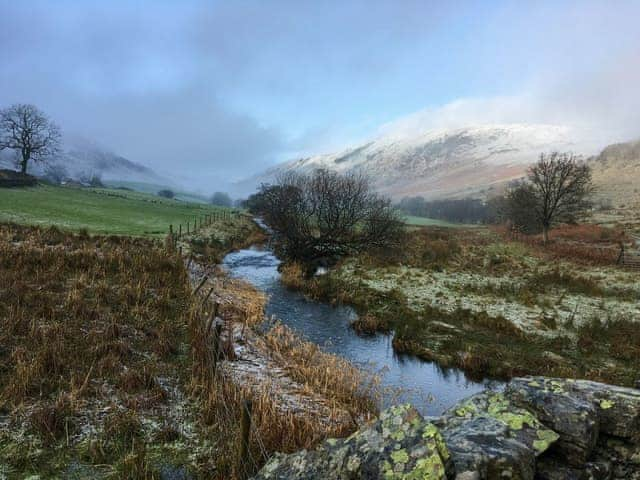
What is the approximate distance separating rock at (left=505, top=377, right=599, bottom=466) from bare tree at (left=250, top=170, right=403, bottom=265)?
110 ft

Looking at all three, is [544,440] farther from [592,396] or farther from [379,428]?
[379,428]

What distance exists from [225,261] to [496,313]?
2682cm

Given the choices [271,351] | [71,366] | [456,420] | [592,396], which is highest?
[592,396]

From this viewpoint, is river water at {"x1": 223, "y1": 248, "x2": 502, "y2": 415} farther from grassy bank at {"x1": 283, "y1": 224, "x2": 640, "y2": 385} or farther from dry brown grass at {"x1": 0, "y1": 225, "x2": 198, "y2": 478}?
dry brown grass at {"x1": 0, "y1": 225, "x2": 198, "y2": 478}

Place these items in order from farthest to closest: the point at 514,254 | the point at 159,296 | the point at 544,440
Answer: the point at 514,254, the point at 159,296, the point at 544,440

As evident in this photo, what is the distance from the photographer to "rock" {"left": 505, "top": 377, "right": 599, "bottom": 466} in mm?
5336

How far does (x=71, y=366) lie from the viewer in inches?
443

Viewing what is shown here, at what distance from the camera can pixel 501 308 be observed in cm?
2473

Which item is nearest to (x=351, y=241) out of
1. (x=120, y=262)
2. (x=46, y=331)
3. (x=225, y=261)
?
(x=225, y=261)

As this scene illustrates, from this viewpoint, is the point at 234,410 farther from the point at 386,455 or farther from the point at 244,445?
the point at 386,455

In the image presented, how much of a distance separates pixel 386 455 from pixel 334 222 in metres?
35.6

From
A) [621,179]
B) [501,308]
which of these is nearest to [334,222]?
[501,308]

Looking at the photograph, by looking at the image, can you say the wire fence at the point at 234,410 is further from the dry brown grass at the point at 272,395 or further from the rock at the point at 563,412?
the rock at the point at 563,412

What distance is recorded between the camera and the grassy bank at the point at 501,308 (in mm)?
17766
